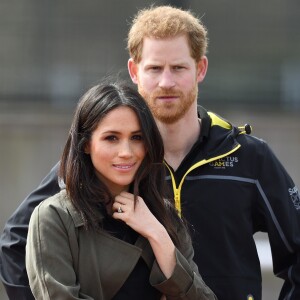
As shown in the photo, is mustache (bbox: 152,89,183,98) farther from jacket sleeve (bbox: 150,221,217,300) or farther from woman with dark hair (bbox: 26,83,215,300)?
jacket sleeve (bbox: 150,221,217,300)

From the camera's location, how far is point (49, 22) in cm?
970

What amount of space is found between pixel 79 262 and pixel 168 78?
1.09m

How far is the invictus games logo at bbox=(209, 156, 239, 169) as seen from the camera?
14.3 feet

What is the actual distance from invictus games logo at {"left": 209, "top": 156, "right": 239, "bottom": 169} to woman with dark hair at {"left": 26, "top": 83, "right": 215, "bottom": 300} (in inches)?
26.2

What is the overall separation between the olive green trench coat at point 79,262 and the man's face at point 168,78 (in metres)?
0.87

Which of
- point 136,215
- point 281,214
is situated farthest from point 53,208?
point 281,214

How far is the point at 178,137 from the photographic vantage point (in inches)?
173

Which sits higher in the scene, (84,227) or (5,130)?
(84,227)

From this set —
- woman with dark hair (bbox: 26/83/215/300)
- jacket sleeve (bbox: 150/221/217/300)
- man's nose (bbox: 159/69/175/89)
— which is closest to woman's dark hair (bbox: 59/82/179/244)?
woman with dark hair (bbox: 26/83/215/300)

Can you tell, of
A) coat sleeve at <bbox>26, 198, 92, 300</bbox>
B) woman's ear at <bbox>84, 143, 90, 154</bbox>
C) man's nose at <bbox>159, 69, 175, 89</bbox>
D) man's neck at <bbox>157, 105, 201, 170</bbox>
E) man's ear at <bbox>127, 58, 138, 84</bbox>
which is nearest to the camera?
coat sleeve at <bbox>26, 198, 92, 300</bbox>

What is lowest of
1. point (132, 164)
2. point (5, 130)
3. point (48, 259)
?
point (5, 130)

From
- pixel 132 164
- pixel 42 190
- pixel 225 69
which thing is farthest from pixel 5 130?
pixel 132 164

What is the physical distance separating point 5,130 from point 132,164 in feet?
19.0

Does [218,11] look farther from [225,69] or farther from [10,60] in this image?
[10,60]
